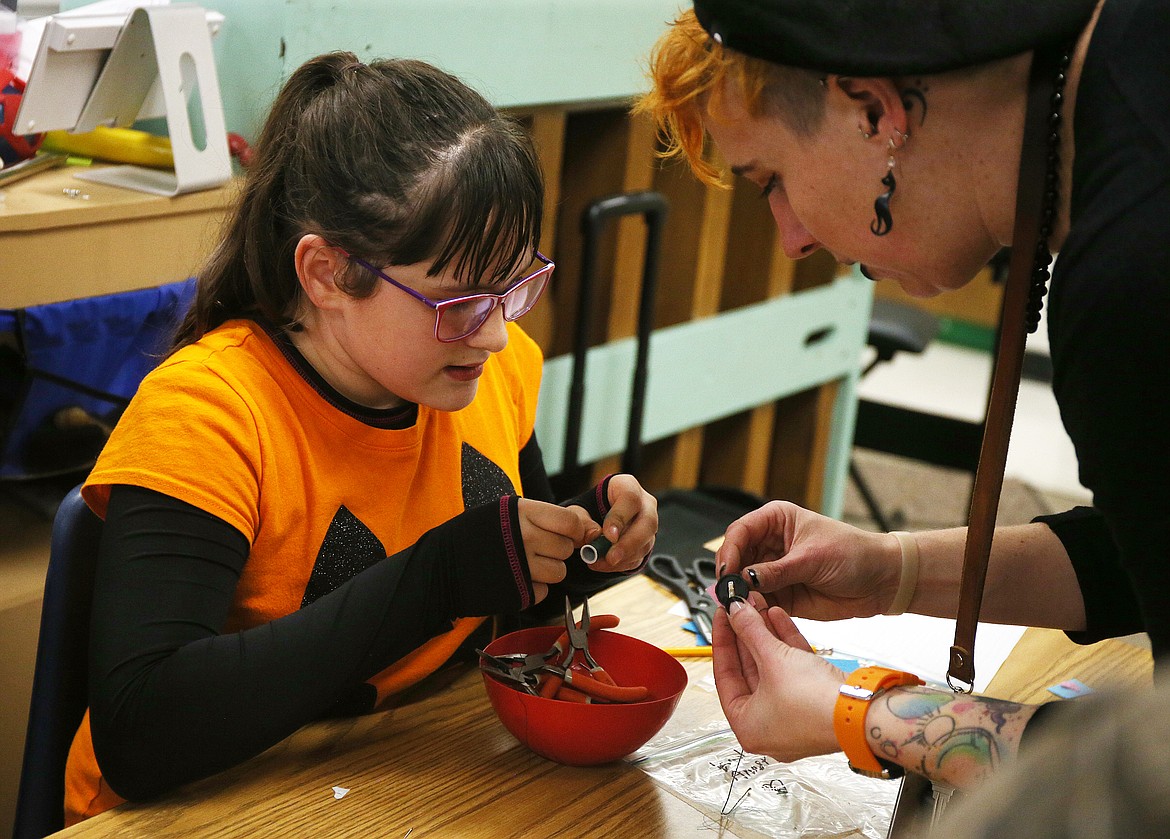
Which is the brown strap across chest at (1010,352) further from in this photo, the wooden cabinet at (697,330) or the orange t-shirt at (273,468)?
the wooden cabinet at (697,330)

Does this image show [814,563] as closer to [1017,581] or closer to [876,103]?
[1017,581]

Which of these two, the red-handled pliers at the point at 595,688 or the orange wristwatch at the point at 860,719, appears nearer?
the orange wristwatch at the point at 860,719

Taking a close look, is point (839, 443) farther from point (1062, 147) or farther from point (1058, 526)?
point (1062, 147)

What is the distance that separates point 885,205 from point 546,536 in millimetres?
425

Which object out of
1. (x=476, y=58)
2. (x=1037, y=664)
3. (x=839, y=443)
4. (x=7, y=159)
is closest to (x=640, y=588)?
(x=1037, y=664)

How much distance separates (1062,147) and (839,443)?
2.44m

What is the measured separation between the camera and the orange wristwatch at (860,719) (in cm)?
94

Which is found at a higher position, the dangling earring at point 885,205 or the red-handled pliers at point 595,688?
the dangling earring at point 885,205

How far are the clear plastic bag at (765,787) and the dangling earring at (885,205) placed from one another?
1.67 ft

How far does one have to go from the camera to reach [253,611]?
1215 millimetres

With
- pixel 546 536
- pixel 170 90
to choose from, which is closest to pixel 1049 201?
pixel 546 536

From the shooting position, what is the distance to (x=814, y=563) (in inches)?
48.9

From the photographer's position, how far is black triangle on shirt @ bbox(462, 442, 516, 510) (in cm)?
140

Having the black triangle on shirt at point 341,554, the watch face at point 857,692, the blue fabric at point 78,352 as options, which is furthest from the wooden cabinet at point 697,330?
the watch face at point 857,692
